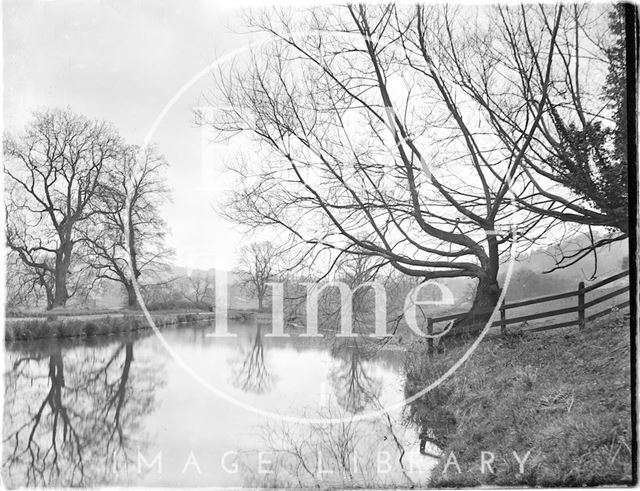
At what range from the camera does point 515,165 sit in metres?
2.47

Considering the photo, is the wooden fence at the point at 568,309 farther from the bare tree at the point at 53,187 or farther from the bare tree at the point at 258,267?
the bare tree at the point at 53,187

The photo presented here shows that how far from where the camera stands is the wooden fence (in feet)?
8.02

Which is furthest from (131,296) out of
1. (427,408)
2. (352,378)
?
(427,408)

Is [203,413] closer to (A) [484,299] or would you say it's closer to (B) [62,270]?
(B) [62,270]

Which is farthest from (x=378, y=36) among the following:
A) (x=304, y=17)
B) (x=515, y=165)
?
(x=515, y=165)

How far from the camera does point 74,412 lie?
212cm

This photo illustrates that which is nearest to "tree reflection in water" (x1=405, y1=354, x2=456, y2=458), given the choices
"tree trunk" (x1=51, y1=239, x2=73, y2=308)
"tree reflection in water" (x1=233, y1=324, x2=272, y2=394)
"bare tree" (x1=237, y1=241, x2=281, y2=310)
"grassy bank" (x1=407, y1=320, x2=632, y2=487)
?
"grassy bank" (x1=407, y1=320, x2=632, y2=487)

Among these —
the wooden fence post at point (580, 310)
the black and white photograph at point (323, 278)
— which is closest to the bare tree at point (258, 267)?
the black and white photograph at point (323, 278)

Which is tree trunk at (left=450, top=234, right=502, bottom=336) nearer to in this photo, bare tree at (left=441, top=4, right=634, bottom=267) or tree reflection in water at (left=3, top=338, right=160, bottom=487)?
bare tree at (left=441, top=4, right=634, bottom=267)

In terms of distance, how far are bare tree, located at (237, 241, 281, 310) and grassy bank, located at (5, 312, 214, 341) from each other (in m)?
0.26

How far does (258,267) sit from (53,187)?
1236 mm

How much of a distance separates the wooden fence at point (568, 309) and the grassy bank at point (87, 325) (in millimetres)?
1484

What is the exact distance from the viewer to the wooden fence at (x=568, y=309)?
2445 millimetres

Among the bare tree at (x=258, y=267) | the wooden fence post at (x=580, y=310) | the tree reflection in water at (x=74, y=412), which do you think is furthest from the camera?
the wooden fence post at (x=580, y=310)
